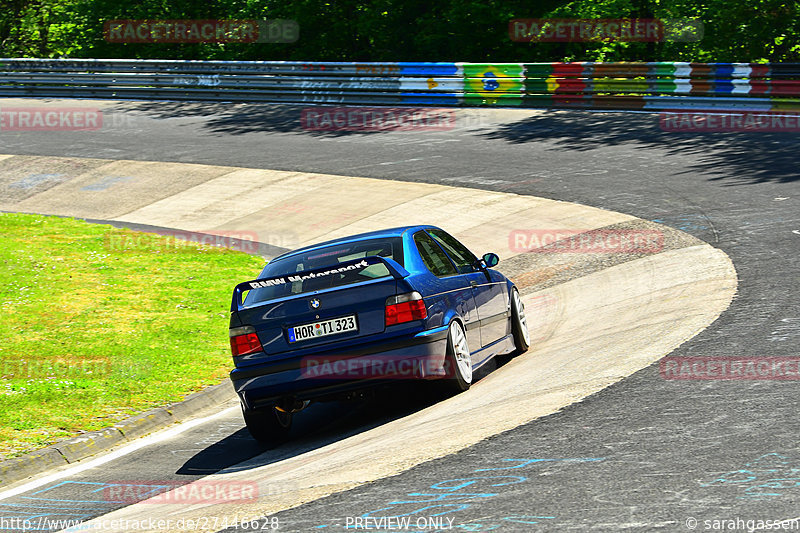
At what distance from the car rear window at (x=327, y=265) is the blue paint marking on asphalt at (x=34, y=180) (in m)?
15.1

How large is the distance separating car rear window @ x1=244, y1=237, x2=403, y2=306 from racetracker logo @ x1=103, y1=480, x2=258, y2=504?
Result: 1628 millimetres

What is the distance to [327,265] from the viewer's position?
8211 mm

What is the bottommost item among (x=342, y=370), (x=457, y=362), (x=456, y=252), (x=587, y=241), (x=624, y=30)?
(x=587, y=241)

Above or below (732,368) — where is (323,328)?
above

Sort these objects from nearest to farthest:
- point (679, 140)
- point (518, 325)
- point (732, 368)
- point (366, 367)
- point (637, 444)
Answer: point (637, 444) < point (732, 368) < point (366, 367) < point (518, 325) < point (679, 140)

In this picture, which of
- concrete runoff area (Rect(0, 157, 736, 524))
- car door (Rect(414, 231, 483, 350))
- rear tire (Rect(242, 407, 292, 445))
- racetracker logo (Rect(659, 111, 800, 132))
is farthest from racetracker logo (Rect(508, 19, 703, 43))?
rear tire (Rect(242, 407, 292, 445))

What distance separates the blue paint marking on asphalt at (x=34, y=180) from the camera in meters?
21.8

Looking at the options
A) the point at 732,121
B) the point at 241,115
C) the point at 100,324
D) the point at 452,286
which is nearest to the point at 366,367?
the point at 452,286

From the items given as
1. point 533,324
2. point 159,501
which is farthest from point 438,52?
point 159,501

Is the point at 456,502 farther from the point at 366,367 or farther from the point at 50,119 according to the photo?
the point at 50,119

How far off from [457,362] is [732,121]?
14.9 meters

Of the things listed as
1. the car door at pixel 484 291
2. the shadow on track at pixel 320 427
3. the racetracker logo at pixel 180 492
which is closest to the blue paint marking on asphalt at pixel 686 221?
the car door at pixel 484 291

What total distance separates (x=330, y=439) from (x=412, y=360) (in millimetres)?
932

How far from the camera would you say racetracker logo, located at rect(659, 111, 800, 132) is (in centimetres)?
1997
